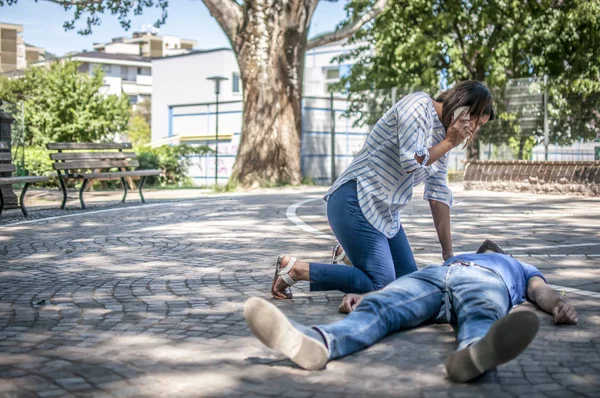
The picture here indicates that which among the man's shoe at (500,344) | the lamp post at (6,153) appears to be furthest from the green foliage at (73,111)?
the man's shoe at (500,344)

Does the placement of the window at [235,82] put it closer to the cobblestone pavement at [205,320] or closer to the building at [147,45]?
the building at [147,45]

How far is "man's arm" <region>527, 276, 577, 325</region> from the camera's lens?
4383mm

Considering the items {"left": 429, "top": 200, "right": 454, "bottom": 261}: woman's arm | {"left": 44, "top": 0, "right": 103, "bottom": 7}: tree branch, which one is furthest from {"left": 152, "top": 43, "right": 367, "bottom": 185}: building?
{"left": 429, "top": 200, "right": 454, "bottom": 261}: woman's arm

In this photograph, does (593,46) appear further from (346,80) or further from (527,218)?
(527,218)

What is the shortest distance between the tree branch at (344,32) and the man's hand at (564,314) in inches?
694

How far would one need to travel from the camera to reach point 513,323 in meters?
3.13

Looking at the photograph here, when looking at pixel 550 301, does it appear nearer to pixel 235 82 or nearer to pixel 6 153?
pixel 6 153

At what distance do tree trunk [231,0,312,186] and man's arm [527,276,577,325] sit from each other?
15096 mm

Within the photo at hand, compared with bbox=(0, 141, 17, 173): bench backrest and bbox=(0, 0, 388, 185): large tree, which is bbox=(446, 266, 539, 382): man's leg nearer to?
bbox=(0, 141, 17, 173): bench backrest

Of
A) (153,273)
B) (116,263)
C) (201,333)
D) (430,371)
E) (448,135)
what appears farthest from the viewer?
(116,263)

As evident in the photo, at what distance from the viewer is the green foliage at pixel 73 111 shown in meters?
30.9

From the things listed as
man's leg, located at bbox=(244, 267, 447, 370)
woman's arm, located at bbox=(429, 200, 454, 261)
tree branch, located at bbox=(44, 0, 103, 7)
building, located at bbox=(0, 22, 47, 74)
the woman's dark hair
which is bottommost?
man's leg, located at bbox=(244, 267, 447, 370)

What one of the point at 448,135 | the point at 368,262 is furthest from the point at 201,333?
the point at 448,135

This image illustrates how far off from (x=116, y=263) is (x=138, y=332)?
2.71m
